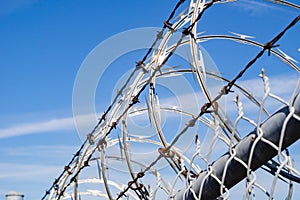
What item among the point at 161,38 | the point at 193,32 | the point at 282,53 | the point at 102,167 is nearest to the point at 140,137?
the point at 102,167

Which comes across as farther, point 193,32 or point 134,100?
point 134,100

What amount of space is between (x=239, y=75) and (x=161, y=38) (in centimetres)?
68

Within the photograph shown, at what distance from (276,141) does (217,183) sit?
0.25 m

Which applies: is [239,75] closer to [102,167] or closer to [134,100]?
[134,100]

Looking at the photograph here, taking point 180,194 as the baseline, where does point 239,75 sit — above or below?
above

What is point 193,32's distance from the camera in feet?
5.20

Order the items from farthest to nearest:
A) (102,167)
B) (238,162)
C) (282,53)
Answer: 1. (102,167)
2. (282,53)
3. (238,162)

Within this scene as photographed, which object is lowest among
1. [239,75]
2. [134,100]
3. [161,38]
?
[239,75]

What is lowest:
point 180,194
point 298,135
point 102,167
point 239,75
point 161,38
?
point 298,135

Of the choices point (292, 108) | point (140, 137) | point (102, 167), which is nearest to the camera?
point (292, 108)

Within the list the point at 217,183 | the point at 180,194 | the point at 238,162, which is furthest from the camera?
the point at 180,194

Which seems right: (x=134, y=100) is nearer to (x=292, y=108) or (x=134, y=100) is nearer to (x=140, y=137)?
(x=140, y=137)

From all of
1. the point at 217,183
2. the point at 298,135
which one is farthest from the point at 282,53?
the point at 298,135

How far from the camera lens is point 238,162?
121 centimetres
